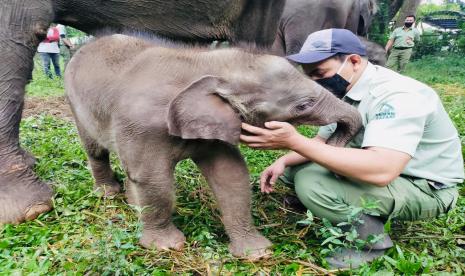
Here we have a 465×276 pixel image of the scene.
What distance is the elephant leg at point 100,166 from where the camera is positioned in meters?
2.40

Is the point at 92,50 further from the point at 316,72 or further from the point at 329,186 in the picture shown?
the point at 329,186

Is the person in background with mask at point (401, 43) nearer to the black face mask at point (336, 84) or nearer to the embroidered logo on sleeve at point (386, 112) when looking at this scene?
the black face mask at point (336, 84)

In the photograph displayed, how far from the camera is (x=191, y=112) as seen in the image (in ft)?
5.64

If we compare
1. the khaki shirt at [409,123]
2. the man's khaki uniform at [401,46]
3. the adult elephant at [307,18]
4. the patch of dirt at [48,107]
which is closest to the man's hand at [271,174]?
the khaki shirt at [409,123]

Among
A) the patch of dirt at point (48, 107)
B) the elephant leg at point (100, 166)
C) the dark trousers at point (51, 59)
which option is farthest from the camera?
the dark trousers at point (51, 59)

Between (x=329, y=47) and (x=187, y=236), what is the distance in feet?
3.54

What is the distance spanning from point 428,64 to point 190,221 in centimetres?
1124

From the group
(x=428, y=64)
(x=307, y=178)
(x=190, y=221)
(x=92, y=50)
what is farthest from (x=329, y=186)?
(x=428, y=64)

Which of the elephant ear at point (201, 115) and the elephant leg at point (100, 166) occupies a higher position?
the elephant ear at point (201, 115)

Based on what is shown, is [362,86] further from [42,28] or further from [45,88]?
[45,88]

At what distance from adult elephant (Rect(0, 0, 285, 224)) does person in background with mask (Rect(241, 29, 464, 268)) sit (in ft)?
2.96

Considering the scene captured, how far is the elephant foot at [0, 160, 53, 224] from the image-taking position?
7.27 ft

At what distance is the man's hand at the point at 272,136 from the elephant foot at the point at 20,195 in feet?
3.85

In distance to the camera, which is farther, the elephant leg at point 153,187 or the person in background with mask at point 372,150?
the elephant leg at point 153,187
